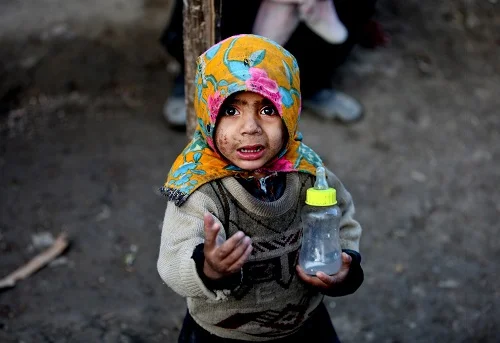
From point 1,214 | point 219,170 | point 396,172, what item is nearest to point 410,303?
point 396,172

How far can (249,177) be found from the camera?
214cm

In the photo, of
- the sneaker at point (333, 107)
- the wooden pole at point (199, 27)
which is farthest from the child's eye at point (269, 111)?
the sneaker at point (333, 107)

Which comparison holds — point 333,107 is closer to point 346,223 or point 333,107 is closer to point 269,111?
point 346,223

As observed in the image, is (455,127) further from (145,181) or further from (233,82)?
(233,82)

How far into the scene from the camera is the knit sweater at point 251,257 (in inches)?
78.8

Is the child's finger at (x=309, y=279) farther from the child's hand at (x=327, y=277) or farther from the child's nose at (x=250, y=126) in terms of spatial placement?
the child's nose at (x=250, y=126)

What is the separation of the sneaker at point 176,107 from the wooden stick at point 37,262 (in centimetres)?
118

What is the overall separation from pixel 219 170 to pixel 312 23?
2.27m

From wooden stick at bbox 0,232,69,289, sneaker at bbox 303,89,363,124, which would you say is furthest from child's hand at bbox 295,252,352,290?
sneaker at bbox 303,89,363,124

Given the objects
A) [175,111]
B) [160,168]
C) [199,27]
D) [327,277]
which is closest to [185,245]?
[327,277]

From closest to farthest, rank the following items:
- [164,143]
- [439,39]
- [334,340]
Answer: [334,340] → [164,143] → [439,39]

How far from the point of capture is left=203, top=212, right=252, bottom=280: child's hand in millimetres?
1725

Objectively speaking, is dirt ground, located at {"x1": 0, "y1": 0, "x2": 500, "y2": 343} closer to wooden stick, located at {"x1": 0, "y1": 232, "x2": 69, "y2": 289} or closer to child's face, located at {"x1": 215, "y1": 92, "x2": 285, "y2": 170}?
wooden stick, located at {"x1": 0, "y1": 232, "x2": 69, "y2": 289}

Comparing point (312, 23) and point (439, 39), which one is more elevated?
point (312, 23)
